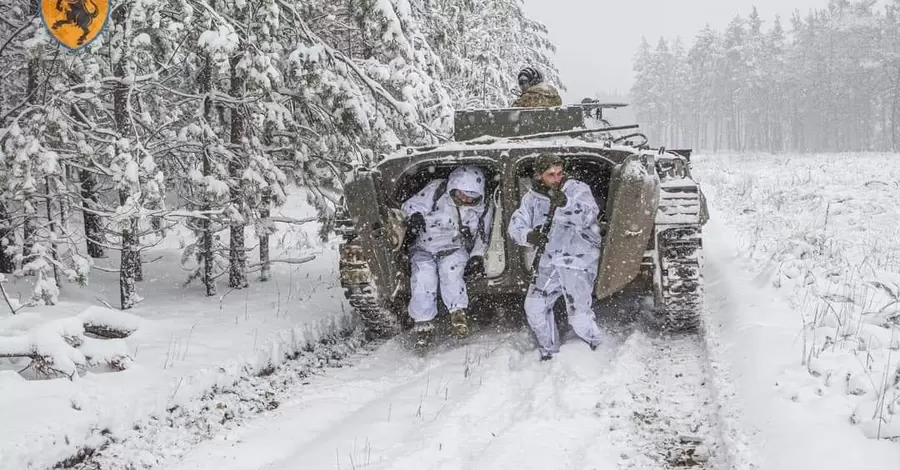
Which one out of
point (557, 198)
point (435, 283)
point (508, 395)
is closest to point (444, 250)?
point (435, 283)

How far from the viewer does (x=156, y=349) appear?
17.2 feet

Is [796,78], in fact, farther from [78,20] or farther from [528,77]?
[78,20]

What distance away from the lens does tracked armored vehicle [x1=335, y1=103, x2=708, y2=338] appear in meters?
5.20

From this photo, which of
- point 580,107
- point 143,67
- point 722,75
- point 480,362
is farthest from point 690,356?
point 722,75

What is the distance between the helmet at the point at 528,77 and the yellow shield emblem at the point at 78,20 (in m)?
4.89

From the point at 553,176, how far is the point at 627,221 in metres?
0.66

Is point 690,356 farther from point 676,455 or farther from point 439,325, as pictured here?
point 439,325

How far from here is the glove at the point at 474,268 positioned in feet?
19.9

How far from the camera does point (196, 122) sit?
7449mm

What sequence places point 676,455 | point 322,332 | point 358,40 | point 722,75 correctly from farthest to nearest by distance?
1. point 722,75
2. point 358,40
3. point 322,332
4. point 676,455

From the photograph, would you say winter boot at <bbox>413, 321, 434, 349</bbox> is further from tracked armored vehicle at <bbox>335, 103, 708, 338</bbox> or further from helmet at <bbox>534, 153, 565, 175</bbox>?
helmet at <bbox>534, 153, 565, 175</bbox>

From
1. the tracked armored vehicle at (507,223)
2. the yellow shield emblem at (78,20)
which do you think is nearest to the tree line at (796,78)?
the tracked armored vehicle at (507,223)

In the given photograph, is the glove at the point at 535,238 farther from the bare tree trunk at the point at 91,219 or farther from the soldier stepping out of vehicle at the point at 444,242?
the bare tree trunk at the point at 91,219

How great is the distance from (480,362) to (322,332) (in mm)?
1766
